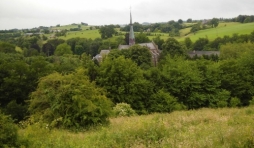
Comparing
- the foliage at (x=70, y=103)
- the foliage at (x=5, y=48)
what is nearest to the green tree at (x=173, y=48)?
the foliage at (x=5, y=48)

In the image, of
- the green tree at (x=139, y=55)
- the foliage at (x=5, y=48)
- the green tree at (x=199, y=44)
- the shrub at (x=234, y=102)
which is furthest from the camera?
the green tree at (x=199, y=44)

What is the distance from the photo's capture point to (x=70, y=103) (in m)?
15.1

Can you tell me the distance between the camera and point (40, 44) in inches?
3853

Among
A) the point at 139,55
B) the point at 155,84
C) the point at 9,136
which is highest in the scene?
the point at 9,136

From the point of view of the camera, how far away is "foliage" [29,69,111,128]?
14.9 metres

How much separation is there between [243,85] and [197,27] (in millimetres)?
101865

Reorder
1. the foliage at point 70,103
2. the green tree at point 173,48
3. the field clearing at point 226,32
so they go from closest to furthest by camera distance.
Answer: the foliage at point 70,103 < the green tree at point 173,48 < the field clearing at point 226,32

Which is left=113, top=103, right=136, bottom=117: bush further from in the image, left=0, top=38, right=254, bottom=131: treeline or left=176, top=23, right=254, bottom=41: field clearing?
left=176, top=23, right=254, bottom=41: field clearing

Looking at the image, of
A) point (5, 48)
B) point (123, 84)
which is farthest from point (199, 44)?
point (123, 84)

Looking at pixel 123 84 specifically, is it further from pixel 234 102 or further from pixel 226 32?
pixel 226 32

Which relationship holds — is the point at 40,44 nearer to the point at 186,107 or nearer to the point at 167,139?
the point at 186,107

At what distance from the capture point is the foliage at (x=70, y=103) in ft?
48.8

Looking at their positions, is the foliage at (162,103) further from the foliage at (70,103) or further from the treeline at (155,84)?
the foliage at (70,103)

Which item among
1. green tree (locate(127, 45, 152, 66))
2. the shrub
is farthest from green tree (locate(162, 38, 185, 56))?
the shrub
